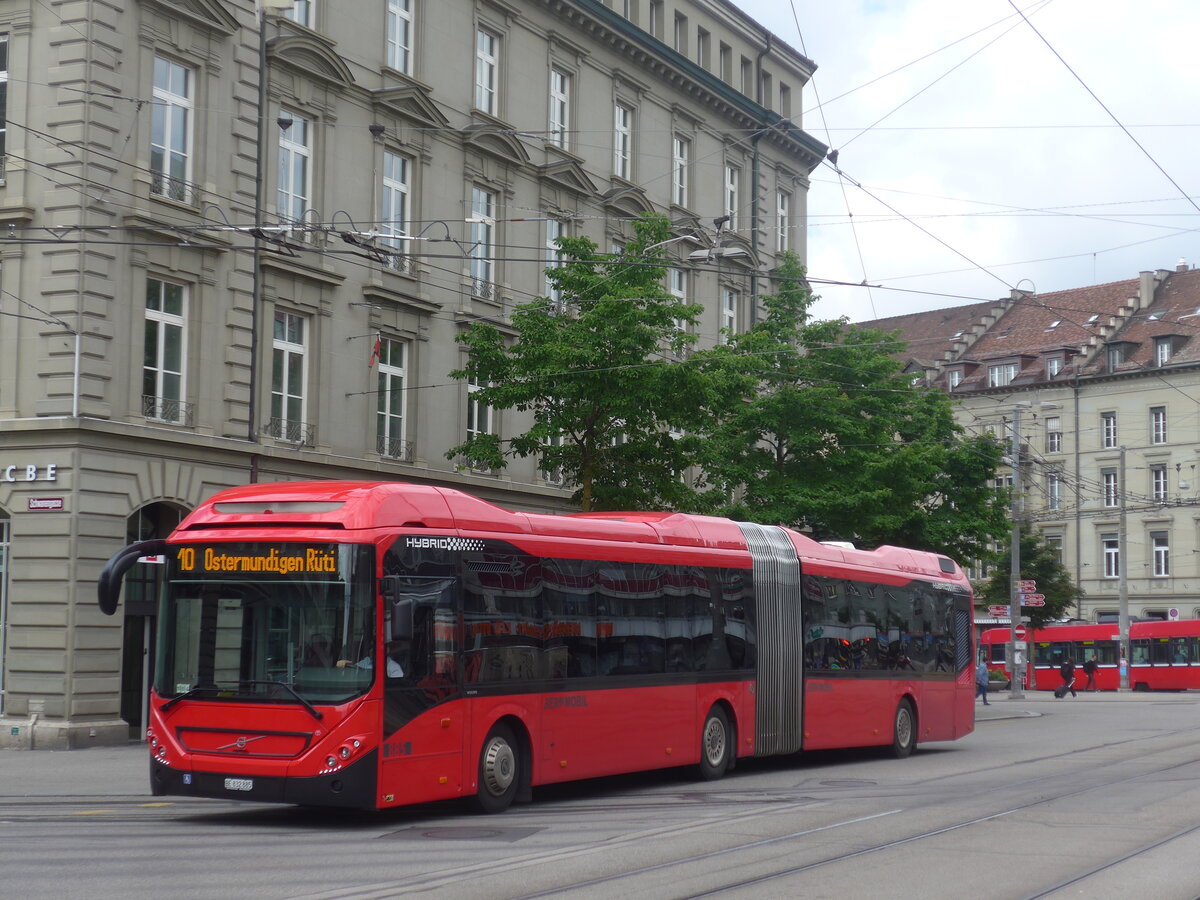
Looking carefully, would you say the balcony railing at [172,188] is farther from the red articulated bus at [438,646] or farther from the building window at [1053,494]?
the building window at [1053,494]

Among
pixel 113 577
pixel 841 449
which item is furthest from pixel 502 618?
pixel 841 449

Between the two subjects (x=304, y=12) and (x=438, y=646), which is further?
(x=304, y=12)

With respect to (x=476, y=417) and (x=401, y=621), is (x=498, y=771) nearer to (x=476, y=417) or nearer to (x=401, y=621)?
(x=401, y=621)

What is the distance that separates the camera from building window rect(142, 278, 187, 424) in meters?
24.5

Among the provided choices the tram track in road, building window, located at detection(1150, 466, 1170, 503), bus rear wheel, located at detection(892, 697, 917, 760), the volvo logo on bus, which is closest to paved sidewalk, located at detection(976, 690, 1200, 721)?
bus rear wheel, located at detection(892, 697, 917, 760)

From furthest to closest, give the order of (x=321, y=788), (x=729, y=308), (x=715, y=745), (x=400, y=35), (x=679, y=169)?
(x=729, y=308)
(x=679, y=169)
(x=400, y=35)
(x=715, y=745)
(x=321, y=788)

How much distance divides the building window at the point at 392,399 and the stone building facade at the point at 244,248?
0.06m

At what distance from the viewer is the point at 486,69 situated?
33.2 m

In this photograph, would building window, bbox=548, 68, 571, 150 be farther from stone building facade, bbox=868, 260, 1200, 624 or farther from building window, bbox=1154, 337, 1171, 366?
building window, bbox=1154, 337, 1171, 366

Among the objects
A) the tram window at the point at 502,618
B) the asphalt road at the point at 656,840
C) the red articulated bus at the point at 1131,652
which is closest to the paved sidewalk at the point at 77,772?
the asphalt road at the point at 656,840

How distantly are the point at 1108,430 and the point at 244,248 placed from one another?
214 ft

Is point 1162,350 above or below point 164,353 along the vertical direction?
above

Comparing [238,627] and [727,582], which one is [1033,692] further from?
[238,627]

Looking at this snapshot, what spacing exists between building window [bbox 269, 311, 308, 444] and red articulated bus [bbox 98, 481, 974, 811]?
35.2ft
